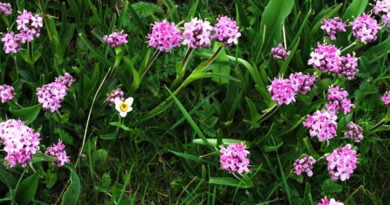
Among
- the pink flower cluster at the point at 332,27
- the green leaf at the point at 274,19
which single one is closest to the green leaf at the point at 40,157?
the green leaf at the point at 274,19

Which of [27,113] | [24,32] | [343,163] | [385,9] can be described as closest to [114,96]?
[27,113]

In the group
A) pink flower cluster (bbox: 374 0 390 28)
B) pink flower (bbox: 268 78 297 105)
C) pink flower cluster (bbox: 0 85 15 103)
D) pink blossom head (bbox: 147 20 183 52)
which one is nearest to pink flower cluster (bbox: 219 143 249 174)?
pink flower (bbox: 268 78 297 105)

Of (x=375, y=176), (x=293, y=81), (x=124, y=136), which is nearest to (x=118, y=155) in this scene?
(x=124, y=136)

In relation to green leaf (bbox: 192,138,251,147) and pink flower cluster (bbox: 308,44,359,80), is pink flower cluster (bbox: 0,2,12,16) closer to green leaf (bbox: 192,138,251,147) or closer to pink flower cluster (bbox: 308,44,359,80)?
green leaf (bbox: 192,138,251,147)

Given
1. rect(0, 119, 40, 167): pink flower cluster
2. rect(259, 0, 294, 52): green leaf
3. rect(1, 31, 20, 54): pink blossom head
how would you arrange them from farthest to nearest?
1. rect(259, 0, 294, 52): green leaf
2. rect(1, 31, 20, 54): pink blossom head
3. rect(0, 119, 40, 167): pink flower cluster

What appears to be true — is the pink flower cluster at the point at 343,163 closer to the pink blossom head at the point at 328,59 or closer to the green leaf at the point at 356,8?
the pink blossom head at the point at 328,59

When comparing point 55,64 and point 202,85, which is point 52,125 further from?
point 202,85
